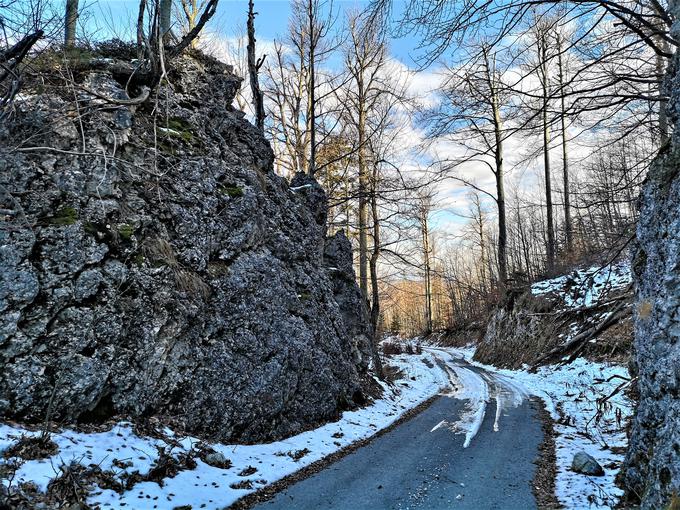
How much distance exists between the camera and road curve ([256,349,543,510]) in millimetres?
5211

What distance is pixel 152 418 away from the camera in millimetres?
6035

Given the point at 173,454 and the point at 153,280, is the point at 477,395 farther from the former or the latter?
the point at 153,280

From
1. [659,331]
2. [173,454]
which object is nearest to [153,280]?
[173,454]

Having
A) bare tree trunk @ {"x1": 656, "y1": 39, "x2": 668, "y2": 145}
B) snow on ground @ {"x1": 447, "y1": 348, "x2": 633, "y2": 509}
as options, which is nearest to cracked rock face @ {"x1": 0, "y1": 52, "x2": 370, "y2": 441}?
snow on ground @ {"x1": 447, "y1": 348, "x2": 633, "y2": 509}

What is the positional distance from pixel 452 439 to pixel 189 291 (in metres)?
5.75

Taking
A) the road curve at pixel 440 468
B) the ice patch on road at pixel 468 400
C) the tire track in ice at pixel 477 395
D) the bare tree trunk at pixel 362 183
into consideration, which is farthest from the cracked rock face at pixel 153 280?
the bare tree trunk at pixel 362 183

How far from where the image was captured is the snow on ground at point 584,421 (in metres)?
5.22

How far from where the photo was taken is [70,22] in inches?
285

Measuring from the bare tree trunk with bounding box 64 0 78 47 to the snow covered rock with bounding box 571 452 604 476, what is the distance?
10.4 m

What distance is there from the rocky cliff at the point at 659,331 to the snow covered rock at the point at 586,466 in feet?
3.31

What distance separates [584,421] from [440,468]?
440 centimetres

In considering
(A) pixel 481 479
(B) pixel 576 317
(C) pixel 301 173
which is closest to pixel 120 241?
(A) pixel 481 479

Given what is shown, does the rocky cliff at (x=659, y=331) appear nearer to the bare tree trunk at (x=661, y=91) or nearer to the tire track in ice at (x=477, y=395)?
the bare tree trunk at (x=661, y=91)

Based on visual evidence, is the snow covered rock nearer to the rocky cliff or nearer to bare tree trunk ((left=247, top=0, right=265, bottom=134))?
the rocky cliff
